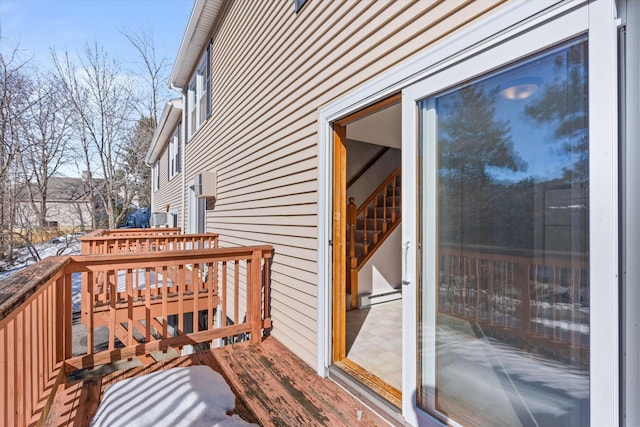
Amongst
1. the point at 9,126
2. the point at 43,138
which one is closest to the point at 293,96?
the point at 9,126

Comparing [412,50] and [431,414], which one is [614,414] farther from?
[412,50]

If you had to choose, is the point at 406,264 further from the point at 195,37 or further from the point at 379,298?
the point at 195,37

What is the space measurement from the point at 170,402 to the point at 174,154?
397 inches

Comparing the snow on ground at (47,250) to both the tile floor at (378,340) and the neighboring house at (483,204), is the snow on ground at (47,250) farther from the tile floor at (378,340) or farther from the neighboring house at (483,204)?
the neighboring house at (483,204)

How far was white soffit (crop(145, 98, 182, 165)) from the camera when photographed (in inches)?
353

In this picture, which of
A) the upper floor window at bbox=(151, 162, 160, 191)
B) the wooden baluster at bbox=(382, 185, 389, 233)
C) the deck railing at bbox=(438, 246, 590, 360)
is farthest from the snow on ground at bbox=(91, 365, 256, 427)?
the upper floor window at bbox=(151, 162, 160, 191)

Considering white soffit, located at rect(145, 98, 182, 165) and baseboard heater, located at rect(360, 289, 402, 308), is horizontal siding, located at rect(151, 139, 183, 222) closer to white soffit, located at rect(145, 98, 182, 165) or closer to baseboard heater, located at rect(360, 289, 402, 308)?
white soffit, located at rect(145, 98, 182, 165)

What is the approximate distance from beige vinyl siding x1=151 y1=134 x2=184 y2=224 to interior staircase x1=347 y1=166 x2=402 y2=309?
20.3ft

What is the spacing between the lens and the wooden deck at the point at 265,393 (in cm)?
200

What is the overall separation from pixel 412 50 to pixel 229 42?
4339 millimetres

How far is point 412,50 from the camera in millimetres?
1846

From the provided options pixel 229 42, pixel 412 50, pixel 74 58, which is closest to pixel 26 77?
pixel 74 58

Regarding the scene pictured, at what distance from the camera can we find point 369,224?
5199 mm

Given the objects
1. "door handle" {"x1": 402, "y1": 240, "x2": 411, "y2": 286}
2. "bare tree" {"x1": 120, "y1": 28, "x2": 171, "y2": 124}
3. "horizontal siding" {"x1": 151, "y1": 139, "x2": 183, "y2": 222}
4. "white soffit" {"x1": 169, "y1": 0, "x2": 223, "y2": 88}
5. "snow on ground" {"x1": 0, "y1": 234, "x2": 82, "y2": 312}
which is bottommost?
"snow on ground" {"x1": 0, "y1": 234, "x2": 82, "y2": 312}
